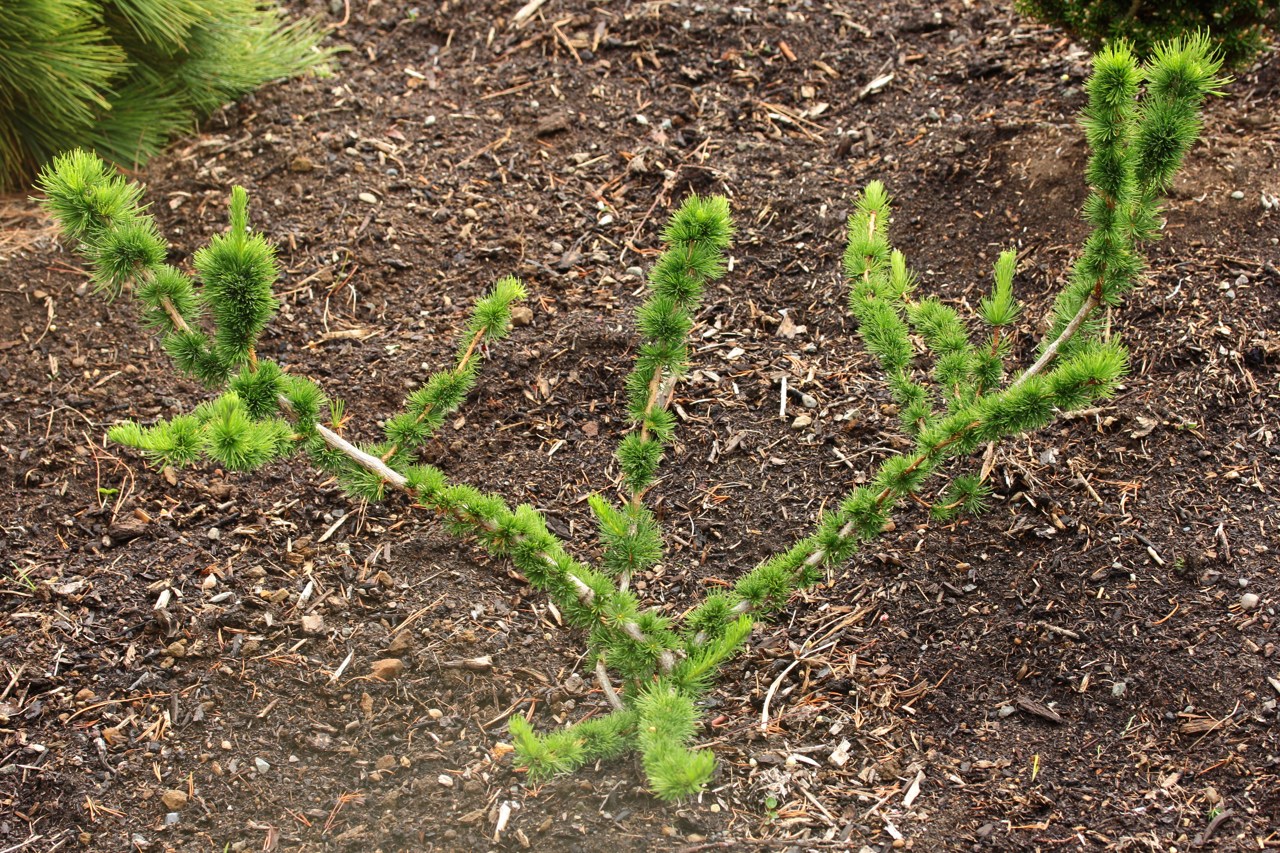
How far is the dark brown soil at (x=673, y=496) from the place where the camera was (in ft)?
8.56

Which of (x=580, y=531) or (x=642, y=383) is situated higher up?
(x=642, y=383)

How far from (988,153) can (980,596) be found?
1.73 meters

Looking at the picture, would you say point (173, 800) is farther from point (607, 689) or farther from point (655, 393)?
point (655, 393)

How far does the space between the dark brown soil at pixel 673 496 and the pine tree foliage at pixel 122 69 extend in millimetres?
139

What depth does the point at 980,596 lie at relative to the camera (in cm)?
297

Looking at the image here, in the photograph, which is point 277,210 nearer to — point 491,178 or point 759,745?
point 491,178

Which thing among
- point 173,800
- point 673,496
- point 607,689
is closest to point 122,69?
point 673,496

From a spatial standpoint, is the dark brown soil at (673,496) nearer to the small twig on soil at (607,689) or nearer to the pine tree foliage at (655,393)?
the small twig on soil at (607,689)

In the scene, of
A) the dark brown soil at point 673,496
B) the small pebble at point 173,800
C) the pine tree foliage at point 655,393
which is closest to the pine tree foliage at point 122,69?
the dark brown soil at point 673,496

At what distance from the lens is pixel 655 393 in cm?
243

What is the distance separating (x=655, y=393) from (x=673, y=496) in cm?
91

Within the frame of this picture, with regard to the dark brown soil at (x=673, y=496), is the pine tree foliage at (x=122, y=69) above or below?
above

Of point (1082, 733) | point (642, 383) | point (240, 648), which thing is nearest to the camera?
point (642, 383)

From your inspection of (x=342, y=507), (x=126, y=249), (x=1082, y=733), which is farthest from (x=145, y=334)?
(x=1082, y=733)
